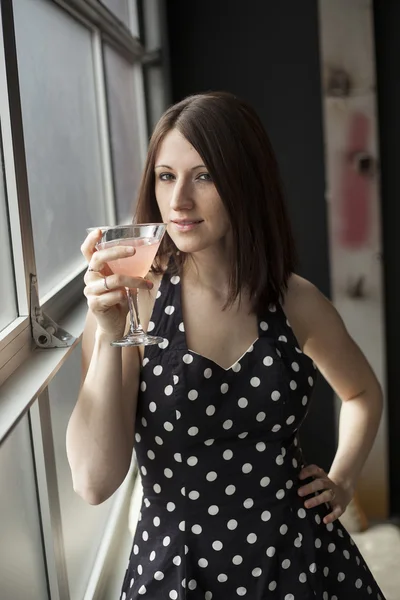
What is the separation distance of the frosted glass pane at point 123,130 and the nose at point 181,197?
1.36 m

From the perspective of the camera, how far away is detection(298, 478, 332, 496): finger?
1.49 m

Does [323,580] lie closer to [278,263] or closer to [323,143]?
[278,263]

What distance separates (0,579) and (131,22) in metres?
2.54

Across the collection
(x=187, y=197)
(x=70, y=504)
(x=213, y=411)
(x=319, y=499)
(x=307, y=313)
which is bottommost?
(x=70, y=504)

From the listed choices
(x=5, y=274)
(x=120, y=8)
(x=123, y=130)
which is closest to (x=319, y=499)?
(x=5, y=274)

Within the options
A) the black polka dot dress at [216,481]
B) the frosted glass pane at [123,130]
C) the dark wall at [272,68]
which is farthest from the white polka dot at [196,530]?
the dark wall at [272,68]

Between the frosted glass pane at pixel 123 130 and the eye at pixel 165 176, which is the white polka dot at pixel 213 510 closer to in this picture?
the eye at pixel 165 176

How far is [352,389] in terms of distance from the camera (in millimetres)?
1753

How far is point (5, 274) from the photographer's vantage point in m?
1.42

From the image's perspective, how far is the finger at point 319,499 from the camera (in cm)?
149

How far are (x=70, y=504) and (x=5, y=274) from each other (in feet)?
2.25

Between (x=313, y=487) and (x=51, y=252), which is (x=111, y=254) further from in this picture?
(x=51, y=252)

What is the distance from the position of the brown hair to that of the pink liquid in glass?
0.24 metres

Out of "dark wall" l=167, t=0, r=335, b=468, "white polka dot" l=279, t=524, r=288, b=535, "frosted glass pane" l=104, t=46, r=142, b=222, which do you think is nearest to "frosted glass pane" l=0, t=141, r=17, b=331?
"white polka dot" l=279, t=524, r=288, b=535
